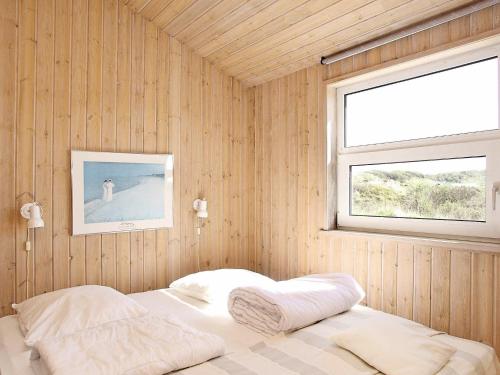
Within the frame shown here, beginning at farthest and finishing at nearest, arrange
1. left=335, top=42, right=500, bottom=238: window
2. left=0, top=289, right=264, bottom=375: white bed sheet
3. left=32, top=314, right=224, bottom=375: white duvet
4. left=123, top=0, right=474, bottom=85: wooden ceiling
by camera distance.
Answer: left=123, top=0, right=474, bottom=85: wooden ceiling < left=335, top=42, right=500, bottom=238: window < left=0, top=289, right=264, bottom=375: white bed sheet < left=32, top=314, right=224, bottom=375: white duvet

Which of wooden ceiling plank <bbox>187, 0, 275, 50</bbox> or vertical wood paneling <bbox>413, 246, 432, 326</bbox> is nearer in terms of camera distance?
vertical wood paneling <bbox>413, 246, 432, 326</bbox>

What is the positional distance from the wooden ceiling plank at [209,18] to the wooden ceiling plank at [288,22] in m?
0.22

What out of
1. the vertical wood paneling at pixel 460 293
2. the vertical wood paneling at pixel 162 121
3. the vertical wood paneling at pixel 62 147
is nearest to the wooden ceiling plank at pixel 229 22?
the vertical wood paneling at pixel 162 121

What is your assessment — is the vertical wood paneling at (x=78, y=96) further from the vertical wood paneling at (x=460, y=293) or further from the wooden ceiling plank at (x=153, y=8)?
the vertical wood paneling at (x=460, y=293)

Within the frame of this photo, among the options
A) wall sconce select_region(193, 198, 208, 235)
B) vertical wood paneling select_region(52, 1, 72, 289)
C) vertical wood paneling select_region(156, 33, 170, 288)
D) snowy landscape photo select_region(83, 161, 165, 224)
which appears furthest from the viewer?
wall sconce select_region(193, 198, 208, 235)

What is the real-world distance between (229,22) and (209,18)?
14cm

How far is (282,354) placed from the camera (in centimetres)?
148

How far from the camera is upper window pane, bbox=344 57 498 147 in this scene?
74.9 inches

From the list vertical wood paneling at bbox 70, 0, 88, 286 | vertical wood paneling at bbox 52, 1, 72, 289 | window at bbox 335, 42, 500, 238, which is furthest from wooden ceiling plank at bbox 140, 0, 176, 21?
window at bbox 335, 42, 500, 238

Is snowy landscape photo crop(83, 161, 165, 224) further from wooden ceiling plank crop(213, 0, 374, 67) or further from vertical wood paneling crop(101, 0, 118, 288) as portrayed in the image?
wooden ceiling plank crop(213, 0, 374, 67)

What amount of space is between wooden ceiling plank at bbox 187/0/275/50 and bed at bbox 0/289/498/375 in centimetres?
183

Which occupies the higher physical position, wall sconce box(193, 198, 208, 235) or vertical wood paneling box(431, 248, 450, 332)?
wall sconce box(193, 198, 208, 235)

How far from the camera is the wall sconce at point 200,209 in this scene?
2.77 m

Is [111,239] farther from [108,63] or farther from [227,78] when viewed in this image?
[227,78]
